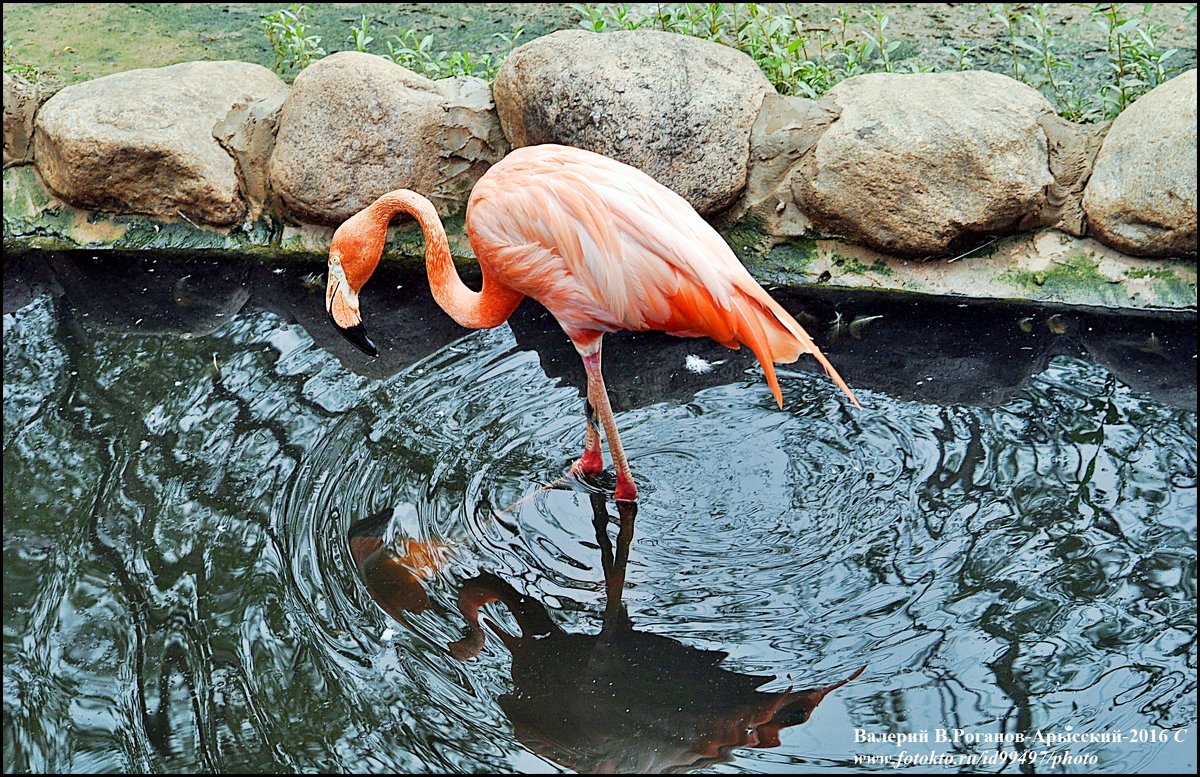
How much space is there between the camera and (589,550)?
334 cm

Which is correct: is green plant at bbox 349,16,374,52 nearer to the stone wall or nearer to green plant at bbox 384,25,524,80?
green plant at bbox 384,25,524,80

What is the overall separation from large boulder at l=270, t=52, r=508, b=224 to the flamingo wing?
1.67 meters

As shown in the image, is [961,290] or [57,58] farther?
[57,58]

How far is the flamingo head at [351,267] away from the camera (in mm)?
3465

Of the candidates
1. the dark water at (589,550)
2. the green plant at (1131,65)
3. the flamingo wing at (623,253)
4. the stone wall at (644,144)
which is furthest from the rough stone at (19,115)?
the green plant at (1131,65)

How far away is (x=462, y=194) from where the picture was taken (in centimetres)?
495

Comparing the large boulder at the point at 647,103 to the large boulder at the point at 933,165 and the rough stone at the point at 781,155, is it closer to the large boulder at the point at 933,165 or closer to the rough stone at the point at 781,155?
the rough stone at the point at 781,155

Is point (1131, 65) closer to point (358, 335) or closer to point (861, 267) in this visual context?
point (861, 267)

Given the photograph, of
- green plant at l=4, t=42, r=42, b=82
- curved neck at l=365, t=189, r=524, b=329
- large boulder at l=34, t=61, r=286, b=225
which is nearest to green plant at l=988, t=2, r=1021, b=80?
curved neck at l=365, t=189, r=524, b=329

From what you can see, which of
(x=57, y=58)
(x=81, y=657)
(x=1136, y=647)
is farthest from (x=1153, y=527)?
(x=57, y=58)

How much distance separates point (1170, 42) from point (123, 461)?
16.9ft

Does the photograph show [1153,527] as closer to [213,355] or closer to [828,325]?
[828,325]

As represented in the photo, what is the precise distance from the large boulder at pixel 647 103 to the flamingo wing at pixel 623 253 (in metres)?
1.22

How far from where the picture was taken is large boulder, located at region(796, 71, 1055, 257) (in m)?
4.36
